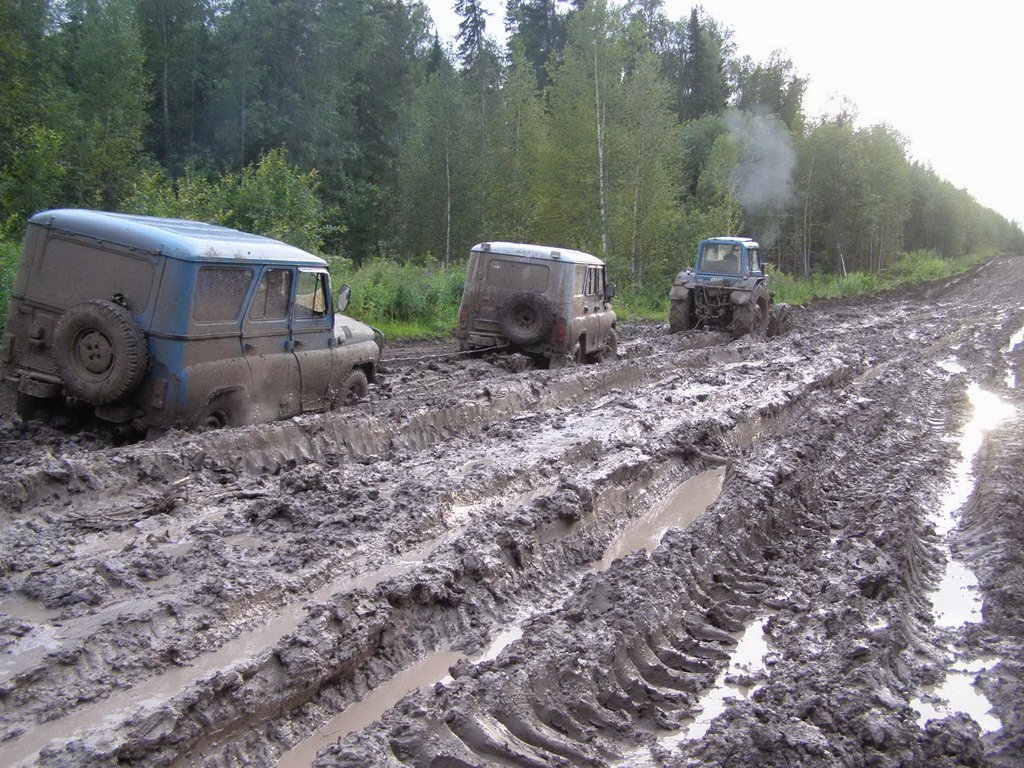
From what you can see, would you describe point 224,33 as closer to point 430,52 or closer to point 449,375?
point 430,52

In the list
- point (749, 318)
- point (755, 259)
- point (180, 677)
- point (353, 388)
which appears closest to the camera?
point (180, 677)

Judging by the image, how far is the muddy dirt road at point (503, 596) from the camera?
3.56 m

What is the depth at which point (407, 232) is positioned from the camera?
116 feet

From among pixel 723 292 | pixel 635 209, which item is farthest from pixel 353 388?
pixel 635 209

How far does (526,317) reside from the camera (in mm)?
12836

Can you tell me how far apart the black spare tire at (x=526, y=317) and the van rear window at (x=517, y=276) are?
0.15 metres

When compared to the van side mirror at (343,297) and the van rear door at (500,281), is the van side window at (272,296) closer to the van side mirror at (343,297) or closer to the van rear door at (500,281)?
the van side mirror at (343,297)

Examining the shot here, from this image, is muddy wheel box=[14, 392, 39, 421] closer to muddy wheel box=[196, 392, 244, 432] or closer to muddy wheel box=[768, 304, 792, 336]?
muddy wheel box=[196, 392, 244, 432]

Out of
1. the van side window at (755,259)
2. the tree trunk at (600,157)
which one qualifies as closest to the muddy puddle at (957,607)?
the van side window at (755,259)

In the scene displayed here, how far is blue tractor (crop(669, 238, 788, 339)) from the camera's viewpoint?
18781 millimetres

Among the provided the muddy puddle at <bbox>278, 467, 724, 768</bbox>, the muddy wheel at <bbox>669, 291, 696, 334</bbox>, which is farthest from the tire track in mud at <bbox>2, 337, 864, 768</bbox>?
the muddy wheel at <bbox>669, 291, 696, 334</bbox>

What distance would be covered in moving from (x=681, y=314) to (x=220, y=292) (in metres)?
13.6

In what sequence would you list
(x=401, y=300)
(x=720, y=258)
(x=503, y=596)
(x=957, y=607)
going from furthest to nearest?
1. (x=720, y=258)
2. (x=401, y=300)
3. (x=957, y=607)
4. (x=503, y=596)

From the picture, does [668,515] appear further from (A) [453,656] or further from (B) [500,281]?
(B) [500,281]
